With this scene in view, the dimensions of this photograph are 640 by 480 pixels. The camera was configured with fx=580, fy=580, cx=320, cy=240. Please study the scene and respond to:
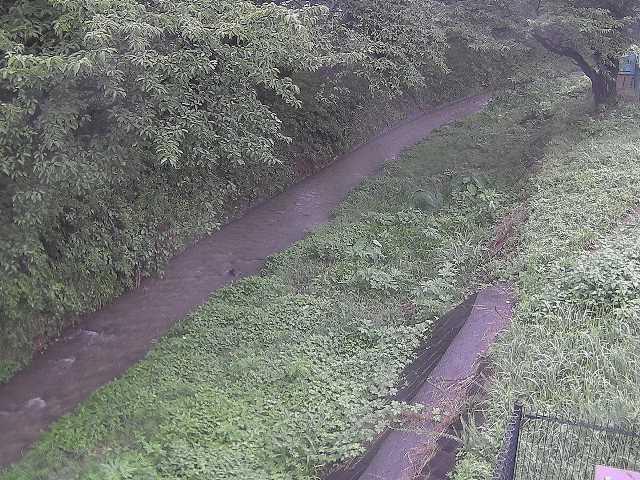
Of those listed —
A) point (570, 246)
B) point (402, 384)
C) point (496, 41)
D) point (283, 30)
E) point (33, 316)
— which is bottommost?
point (402, 384)

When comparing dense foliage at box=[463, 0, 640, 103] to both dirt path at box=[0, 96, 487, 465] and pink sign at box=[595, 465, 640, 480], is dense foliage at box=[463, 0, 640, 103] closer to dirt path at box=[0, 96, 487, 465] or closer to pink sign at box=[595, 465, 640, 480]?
dirt path at box=[0, 96, 487, 465]

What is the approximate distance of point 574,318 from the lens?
672cm

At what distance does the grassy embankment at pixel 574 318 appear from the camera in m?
5.32

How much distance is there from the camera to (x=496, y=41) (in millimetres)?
14492

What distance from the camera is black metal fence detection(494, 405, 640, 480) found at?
463 cm

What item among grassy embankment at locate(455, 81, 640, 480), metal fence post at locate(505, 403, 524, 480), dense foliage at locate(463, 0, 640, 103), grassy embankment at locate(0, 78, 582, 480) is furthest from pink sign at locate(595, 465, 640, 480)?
dense foliage at locate(463, 0, 640, 103)

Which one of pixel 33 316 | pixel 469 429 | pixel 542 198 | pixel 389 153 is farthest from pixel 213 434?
pixel 389 153

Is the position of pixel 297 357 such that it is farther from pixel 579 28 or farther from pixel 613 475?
pixel 579 28

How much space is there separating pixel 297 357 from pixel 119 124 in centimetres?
376

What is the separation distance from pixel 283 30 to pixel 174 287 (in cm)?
529

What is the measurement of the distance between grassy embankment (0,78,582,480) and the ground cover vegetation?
1702 millimetres

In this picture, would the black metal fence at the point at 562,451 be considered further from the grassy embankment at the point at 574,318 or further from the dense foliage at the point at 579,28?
the dense foliage at the point at 579,28

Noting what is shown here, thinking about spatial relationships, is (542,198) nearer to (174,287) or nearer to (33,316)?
(174,287)

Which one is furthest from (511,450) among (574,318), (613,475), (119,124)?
(119,124)
